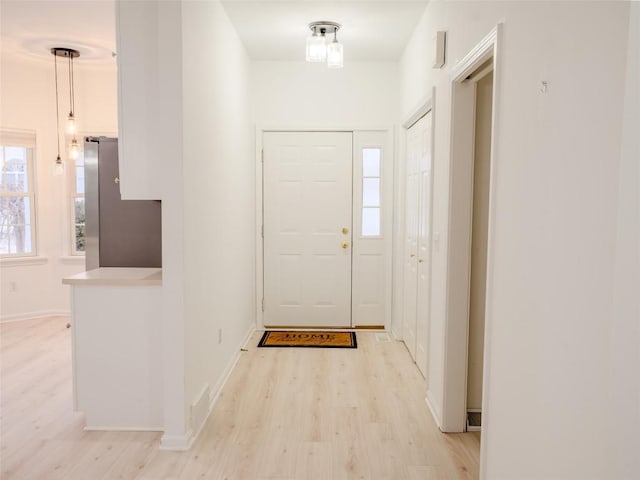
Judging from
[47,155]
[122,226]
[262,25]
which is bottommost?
[122,226]

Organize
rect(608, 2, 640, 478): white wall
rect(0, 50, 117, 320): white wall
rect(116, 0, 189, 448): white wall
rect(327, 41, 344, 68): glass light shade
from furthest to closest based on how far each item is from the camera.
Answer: rect(0, 50, 117, 320): white wall, rect(327, 41, 344, 68): glass light shade, rect(116, 0, 189, 448): white wall, rect(608, 2, 640, 478): white wall

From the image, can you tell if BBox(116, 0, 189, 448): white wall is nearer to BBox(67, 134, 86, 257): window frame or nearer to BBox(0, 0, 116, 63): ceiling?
BBox(0, 0, 116, 63): ceiling

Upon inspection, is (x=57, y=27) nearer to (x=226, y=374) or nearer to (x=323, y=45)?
(x=323, y=45)

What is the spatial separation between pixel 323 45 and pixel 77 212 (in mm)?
3621

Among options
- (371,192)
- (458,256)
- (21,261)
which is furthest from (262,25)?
(21,261)

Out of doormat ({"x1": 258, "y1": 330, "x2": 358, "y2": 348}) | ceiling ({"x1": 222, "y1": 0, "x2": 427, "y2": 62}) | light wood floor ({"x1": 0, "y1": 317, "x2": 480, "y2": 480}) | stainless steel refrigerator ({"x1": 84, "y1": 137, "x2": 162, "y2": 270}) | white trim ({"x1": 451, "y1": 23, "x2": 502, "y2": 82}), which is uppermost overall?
ceiling ({"x1": 222, "y1": 0, "x2": 427, "y2": 62})

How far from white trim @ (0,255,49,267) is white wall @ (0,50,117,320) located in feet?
0.05

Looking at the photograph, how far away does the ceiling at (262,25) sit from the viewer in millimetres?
3635

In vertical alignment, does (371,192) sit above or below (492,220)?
above

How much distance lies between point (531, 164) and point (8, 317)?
5.62 metres

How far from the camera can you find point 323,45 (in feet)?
12.5

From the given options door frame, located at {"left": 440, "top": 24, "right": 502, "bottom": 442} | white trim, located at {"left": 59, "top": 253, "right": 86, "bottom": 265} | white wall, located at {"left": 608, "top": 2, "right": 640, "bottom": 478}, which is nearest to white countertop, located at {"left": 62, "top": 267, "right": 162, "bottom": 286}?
door frame, located at {"left": 440, "top": 24, "right": 502, "bottom": 442}

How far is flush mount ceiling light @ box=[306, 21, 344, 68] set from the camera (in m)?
3.79

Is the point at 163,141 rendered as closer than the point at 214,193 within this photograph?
Yes
